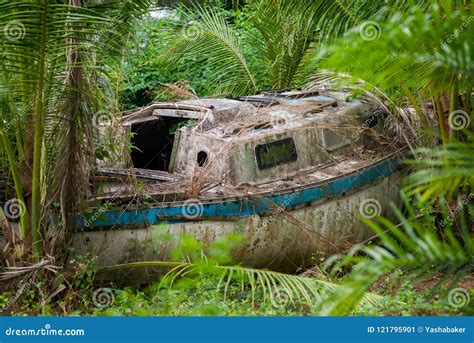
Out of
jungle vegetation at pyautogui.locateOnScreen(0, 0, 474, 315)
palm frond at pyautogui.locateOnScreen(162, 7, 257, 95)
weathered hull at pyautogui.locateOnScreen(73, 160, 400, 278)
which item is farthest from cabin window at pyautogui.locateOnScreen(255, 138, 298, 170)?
palm frond at pyautogui.locateOnScreen(162, 7, 257, 95)

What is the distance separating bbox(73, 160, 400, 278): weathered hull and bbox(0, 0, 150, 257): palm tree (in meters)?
0.67

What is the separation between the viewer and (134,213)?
8.11 m

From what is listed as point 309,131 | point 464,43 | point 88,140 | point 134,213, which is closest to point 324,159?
point 309,131

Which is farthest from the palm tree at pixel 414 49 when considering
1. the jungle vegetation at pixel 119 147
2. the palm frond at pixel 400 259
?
the palm frond at pixel 400 259

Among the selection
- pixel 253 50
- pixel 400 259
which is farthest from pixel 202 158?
pixel 400 259

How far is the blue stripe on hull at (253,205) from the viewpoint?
804cm

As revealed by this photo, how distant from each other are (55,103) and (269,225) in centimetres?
316

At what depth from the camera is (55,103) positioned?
7.27 meters

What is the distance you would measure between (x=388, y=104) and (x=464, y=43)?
683 centimetres

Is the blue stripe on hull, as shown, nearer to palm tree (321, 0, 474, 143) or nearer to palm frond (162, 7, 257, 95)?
palm frond (162, 7, 257, 95)

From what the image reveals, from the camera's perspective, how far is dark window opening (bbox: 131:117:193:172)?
424 inches

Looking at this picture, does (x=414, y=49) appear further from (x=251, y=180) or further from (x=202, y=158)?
(x=202, y=158)

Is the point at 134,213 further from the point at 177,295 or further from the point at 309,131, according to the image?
the point at 309,131

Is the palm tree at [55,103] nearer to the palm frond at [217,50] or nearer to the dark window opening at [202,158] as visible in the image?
the dark window opening at [202,158]
